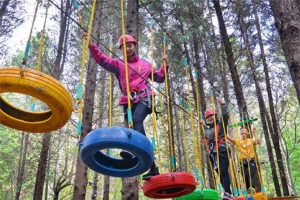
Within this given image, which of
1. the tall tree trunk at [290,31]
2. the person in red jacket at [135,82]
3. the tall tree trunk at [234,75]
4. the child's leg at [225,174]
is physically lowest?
the child's leg at [225,174]

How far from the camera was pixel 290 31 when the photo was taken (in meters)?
3.37

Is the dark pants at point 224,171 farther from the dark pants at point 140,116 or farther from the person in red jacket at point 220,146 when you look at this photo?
the dark pants at point 140,116

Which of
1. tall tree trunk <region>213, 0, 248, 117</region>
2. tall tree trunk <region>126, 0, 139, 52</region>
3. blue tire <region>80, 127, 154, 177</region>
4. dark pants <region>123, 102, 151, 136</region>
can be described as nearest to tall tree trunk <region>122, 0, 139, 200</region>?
tall tree trunk <region>126, 0, 139, 52</region>

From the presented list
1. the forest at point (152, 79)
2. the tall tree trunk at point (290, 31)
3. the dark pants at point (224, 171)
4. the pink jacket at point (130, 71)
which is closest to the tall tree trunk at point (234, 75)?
the forest at point (152, 79)

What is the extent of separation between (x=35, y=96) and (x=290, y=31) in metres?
2.87

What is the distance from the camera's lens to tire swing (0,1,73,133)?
5.15ft

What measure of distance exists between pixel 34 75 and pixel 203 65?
945 cm

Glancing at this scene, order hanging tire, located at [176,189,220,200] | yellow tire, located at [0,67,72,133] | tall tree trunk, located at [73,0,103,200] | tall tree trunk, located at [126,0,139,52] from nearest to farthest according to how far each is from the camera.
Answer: yellow tire, located at [0,67,72,133], hanging tire, located at [176,189,220,200], tall tree trunk, located at [126,0,139,52], tall tree trunk, located at [73,0,103,200]

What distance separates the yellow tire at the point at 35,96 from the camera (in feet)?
5.15

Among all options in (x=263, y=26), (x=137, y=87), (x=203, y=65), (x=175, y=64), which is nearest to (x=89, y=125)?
(x=137, y=87)

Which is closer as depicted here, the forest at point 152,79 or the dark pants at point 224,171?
the forest at point 152,79

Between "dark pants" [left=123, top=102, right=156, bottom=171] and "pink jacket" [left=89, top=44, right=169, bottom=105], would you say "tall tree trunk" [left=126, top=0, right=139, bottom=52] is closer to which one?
"pink jacket" [left=89, top=44, right=169, bottom=105]

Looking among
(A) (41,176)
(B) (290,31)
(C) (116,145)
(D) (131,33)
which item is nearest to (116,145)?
(C) (116,145)

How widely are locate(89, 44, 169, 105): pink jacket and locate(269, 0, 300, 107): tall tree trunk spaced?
141 cm
